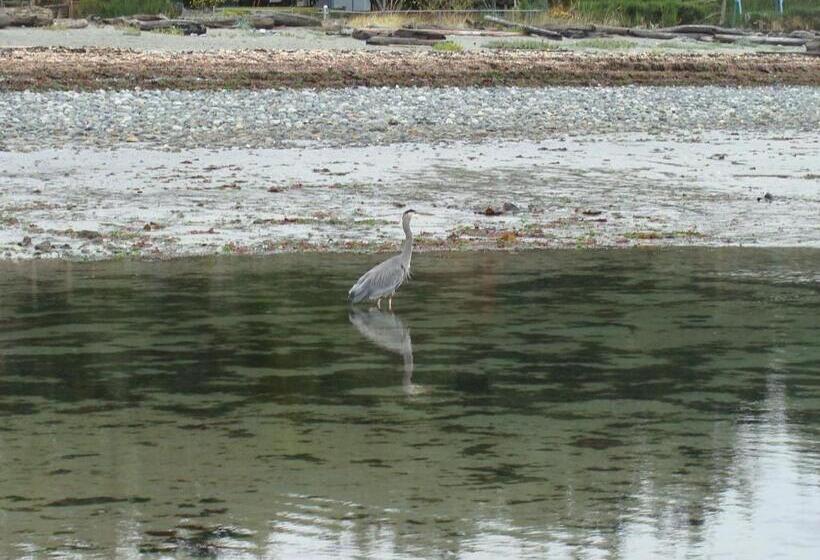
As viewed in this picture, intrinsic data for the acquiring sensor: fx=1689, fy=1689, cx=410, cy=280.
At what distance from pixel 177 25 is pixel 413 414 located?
37042mm

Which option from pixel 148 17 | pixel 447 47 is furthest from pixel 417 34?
pixel 148 17

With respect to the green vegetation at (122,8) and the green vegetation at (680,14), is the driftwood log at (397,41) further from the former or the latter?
the green vegetation at (680,14)

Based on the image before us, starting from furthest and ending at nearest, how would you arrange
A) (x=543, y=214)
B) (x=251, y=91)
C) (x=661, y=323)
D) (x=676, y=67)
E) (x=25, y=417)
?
(x=676, y=67) → (x=251, y=91) → (x=543, y=214) → (x=661, y=323) → (x=25, y=417)

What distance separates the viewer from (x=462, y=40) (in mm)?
44688

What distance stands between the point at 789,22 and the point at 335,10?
15.2 metres

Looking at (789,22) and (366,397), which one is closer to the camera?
(366,397)

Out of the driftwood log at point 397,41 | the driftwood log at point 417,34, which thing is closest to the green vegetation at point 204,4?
the driftwood log at point 417,34

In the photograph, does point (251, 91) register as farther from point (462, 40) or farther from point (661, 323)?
point (661, 323)

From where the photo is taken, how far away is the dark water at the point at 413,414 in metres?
7.08

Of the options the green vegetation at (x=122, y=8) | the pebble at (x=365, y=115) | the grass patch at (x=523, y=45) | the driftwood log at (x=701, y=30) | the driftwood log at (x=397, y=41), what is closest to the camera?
the pebble at (x=365, y=115)

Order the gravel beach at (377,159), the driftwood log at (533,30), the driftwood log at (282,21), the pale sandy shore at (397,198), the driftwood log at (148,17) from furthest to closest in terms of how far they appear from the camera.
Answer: the driftwood log at (148,17), the driftwood log at (533,30), the driftwood log at (282,21), the gravel beach at (377,159), the pale sandy shore at (397,198)

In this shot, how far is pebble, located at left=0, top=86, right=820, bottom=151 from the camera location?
2319cm

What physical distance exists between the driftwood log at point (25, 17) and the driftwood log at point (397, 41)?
29.4 feet

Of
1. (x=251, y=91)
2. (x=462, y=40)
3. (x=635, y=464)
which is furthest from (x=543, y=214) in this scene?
(x=462, y=40)
